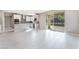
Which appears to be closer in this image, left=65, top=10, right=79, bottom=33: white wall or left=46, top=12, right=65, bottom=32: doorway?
left=46, top=12, right=65, bottom=32: doorway

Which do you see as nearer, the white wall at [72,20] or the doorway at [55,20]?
the doorway at [55,20]

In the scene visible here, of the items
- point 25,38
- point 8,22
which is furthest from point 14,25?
point 25,38

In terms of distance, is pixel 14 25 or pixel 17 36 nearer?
pixel 14 25

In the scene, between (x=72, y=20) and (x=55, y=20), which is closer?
(x=55, y=20)

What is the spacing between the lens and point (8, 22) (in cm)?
305
